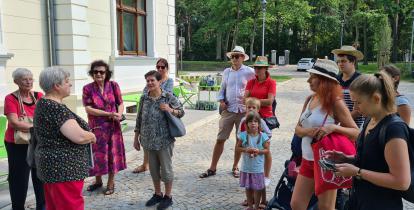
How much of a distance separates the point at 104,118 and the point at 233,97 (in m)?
1.84

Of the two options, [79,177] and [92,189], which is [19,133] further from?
[92,189]

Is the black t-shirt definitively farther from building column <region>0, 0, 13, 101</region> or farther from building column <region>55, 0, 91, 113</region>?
building column <region>55, 0, 91, 113</region>

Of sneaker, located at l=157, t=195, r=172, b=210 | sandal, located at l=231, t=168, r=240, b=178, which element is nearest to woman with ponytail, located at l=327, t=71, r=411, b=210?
sneaker, located at l=157, t=195, r=172, b=210

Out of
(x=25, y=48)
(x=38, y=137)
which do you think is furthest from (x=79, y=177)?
(x=25, y=48)

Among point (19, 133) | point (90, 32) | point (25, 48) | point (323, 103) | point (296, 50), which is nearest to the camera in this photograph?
point (323, 103)

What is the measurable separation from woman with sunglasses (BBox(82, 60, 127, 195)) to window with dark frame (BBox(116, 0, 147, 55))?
21.3ft

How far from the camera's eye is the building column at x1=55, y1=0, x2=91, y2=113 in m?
8.72

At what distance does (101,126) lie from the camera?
497cm

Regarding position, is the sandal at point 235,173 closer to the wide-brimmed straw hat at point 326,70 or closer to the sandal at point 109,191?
the sandal at point 109,191

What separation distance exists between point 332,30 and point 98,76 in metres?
50.3

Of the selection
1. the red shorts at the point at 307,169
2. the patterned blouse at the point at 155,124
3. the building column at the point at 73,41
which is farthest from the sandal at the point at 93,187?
the building column at the point at 73,41

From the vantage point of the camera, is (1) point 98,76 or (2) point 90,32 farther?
(2) point 90,32

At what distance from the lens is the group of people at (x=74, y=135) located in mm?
3102

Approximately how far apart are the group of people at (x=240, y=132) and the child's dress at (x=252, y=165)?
11 millimetres
